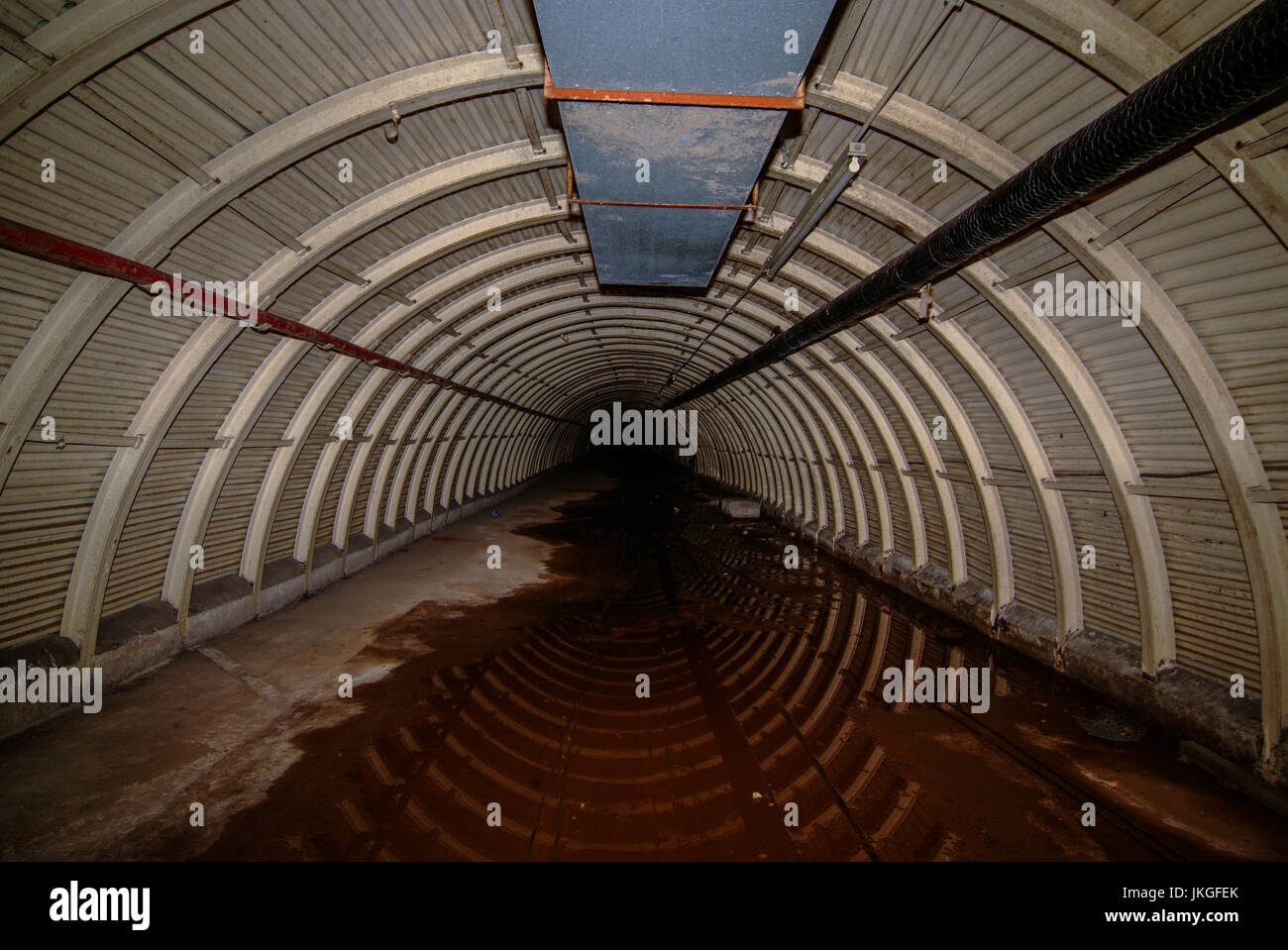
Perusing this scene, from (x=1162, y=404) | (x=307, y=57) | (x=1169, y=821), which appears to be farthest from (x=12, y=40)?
(x=1169, y=821)

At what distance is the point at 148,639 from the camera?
692cm

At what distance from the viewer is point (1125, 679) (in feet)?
21.0

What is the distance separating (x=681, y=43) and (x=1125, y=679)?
8.22m

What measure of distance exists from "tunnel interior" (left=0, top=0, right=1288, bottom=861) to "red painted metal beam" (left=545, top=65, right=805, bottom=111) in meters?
0.03

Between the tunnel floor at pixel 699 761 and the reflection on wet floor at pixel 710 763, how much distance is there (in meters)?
0.02

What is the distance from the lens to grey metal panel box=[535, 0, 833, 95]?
3.22 meters

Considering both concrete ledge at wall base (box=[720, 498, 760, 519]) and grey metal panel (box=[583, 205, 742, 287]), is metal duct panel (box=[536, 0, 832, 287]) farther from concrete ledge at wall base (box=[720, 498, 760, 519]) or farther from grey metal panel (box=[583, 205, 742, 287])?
concrete ledge at wall base (box=[720, 498, 760, 519])

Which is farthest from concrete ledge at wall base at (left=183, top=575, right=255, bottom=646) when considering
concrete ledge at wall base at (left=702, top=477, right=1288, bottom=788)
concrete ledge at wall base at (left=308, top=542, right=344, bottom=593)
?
concrete ledge at wall base at (left=702, top=477, right=1288, bottom=788)

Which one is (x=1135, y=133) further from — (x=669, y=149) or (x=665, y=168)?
(x=665, y=168)

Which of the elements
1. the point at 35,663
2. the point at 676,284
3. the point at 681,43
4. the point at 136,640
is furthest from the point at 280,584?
the point at 681,43

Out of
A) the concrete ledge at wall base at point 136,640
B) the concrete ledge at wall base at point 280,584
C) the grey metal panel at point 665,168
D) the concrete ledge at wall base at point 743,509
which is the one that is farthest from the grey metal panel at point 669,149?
the concrete ledge at wall base at point 743,509

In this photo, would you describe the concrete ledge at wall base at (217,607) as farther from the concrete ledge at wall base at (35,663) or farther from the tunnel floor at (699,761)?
the tunnel floor at (699,761)

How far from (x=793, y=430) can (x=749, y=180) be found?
1150cm

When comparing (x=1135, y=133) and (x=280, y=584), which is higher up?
(x=1135, y=133)
